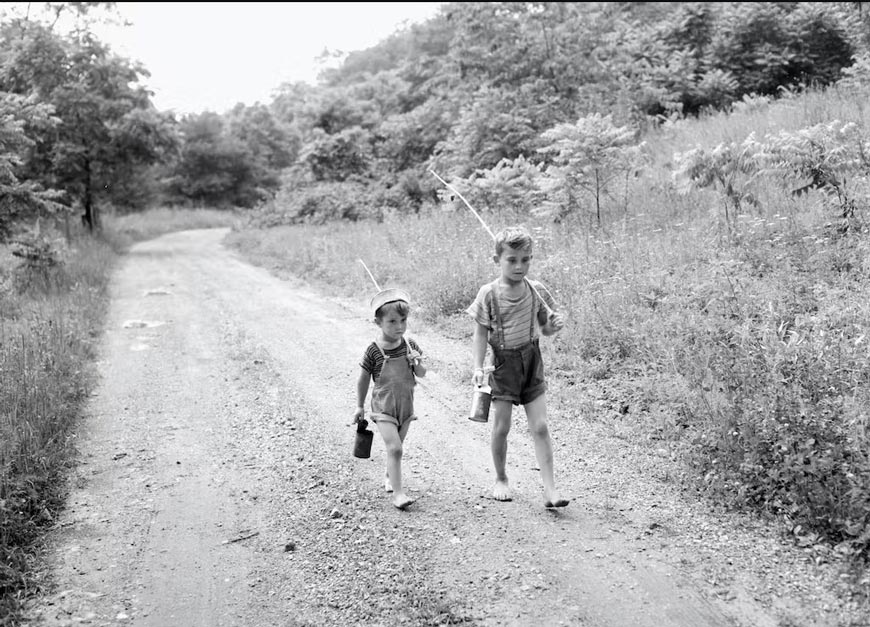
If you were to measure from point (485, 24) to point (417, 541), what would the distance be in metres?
14.1

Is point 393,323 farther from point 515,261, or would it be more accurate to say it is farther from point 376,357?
point 515,261

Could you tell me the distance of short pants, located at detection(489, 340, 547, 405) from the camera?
4598mm

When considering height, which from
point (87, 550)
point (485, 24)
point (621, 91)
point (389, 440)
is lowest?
point (87, 550)

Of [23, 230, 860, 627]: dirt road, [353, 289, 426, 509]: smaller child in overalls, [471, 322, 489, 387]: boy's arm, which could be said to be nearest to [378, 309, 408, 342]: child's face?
[353, 289, 426, 509]: smaller child in overalls

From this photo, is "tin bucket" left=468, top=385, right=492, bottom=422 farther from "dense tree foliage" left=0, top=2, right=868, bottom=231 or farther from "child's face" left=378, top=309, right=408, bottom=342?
"dense tree foliage" left=0, top=2, right=868, bottom=231

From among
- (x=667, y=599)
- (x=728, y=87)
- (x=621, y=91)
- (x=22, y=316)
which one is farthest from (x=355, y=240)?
(x=667, y=599)

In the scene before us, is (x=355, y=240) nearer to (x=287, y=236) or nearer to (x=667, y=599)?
(x=287, y=236)

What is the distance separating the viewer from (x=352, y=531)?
455 cm

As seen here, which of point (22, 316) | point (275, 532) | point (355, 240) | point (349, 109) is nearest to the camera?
point (275, 532)

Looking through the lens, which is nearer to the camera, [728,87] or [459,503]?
[459,503]

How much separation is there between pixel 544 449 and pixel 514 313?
92 centimetres

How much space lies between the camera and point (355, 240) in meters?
17.1

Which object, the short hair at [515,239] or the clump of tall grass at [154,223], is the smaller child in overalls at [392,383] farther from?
the clump of tall grass at [154,223]

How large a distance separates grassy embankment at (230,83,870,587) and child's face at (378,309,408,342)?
2.26 metres
